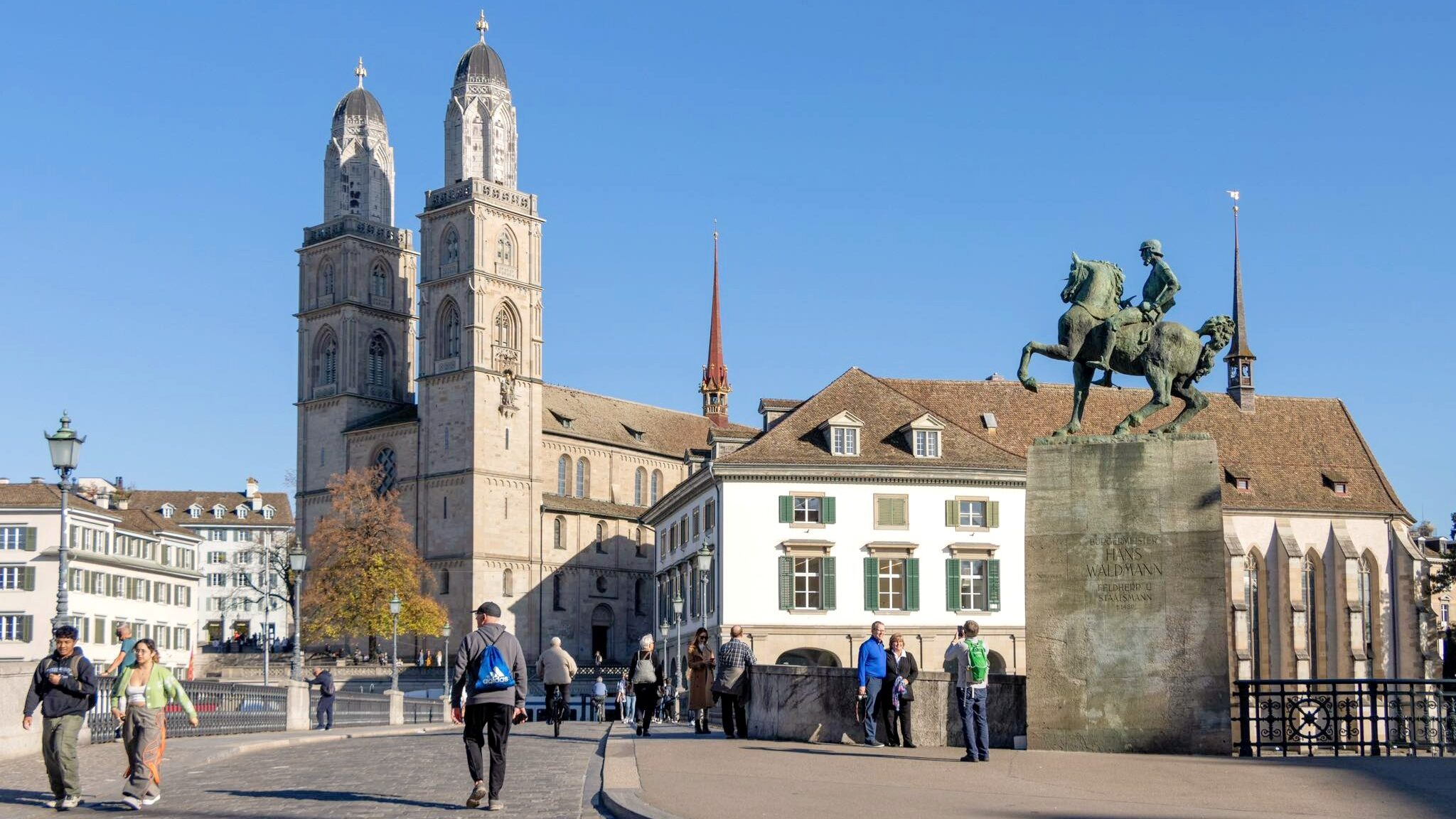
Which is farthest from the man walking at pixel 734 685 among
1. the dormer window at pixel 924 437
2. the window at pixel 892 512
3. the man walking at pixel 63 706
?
the dormer window at pixel 924 437

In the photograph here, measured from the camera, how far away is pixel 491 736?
15.1m

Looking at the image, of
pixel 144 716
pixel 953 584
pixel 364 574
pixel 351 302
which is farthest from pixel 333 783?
pixel 351 302

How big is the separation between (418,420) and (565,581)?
12.2m

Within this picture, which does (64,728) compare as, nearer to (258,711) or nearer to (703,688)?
(703,688)

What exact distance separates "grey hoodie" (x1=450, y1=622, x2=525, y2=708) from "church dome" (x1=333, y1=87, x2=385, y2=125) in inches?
3912

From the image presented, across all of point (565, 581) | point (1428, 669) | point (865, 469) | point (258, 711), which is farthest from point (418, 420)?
point (258, 711)

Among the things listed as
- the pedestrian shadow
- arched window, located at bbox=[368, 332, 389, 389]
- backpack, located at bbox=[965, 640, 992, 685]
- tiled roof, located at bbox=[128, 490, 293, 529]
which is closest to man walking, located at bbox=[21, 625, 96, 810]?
the pedestrian shadow

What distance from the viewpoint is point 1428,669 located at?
70.1 metres

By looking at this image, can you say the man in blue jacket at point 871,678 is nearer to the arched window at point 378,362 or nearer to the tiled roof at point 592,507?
the tiled roof at point 592,507

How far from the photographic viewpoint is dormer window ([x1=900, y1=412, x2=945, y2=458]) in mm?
60750

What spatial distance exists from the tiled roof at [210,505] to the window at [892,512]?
88.3 metres

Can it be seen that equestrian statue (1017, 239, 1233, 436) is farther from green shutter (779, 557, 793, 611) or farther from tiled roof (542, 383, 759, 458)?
tiled roof (542, 383, 759, 458)

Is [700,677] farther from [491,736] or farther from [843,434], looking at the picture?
[843,434]

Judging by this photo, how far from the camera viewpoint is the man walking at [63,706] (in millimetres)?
16234
